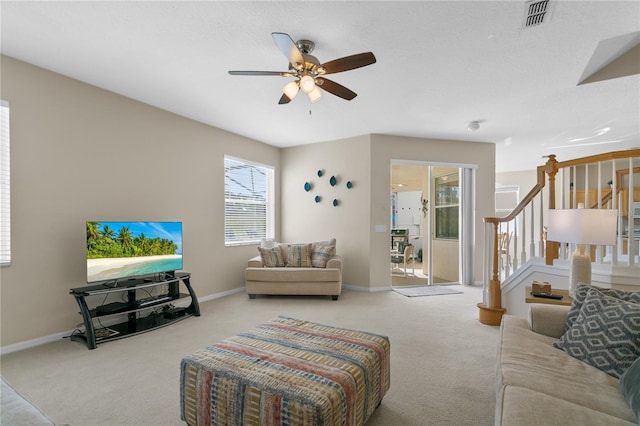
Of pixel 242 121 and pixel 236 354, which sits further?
pixel 242 121

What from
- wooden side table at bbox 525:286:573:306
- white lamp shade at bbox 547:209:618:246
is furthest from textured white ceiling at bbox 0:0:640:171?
wooden side table at bbox 525:286:573:306

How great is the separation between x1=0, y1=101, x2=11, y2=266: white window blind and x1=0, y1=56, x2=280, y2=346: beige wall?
Answer: 4 centimetres

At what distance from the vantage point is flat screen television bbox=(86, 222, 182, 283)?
10.3ft

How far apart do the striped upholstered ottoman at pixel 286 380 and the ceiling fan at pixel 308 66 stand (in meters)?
1.95

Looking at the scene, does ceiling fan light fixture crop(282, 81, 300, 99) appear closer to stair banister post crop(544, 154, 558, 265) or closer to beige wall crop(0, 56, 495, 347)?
beige wall crop(0, 56, 495, 347)

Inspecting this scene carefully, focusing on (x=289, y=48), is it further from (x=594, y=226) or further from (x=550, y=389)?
(x=594, y=226)

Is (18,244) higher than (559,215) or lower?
lower

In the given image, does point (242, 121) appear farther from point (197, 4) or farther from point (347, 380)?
point (347, 380)

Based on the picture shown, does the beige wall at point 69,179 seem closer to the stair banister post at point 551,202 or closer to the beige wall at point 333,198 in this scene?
the beige wall at point 333,198

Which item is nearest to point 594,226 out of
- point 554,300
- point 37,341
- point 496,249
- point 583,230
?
point 583,230

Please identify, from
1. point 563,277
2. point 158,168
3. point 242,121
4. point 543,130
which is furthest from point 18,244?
point 543,130

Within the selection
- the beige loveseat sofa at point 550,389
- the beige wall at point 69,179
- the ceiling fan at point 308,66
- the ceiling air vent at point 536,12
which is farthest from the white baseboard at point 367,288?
the ceiling air vent at point 536,12

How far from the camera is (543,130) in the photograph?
518 centimetres

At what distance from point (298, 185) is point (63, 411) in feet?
15.6
